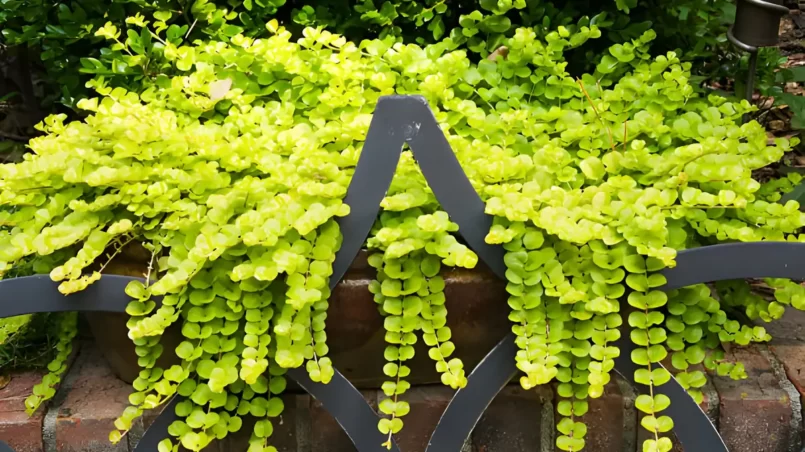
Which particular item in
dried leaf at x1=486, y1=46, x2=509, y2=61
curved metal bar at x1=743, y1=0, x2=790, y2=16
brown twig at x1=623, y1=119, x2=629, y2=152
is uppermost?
curved metal bar at x1=743, y1=0, x2=790, y2=16

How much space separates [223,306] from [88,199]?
318 millimetres

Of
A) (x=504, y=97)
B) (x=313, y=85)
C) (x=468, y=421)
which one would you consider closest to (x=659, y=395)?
(x=468, y=421)

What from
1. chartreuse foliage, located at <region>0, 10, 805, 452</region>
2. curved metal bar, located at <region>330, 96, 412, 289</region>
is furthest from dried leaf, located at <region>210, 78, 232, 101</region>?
curved metal bar, located at <region>330, 96, 412, 289</region>

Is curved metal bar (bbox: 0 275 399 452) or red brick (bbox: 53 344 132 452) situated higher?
curved metal bar (bbox: 0 275 399 452)

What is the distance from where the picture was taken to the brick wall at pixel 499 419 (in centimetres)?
111

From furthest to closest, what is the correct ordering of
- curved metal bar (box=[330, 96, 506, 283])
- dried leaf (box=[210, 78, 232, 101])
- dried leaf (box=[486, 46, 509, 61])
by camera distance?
dried leaf (box=[486, 46, 509, 61])
dried leaf (box=[210, 78, 232, 101])
curved metal bar (box=[330, 96, 506, 283])

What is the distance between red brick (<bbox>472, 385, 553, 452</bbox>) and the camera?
1.13 m

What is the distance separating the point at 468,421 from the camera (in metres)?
0.99

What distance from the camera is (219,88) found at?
52.4 inches

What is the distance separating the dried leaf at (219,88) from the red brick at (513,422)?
0.82 m

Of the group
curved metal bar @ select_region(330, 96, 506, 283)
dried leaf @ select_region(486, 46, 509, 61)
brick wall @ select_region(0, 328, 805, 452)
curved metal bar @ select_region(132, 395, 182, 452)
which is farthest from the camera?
dried leaf @ select_region(486, 46, 509, 61)

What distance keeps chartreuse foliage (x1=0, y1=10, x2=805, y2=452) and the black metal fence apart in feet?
0.09

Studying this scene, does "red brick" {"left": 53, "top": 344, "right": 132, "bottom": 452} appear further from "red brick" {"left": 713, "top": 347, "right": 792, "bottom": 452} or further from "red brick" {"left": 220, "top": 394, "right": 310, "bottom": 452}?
"red brick" {"left": 713, "top": 347, "right": 792, "bottom": 452}

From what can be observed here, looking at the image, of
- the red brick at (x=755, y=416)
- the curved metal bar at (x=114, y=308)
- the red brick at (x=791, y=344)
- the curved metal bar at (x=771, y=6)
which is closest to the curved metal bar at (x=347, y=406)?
the curved metal bar at (x=114, y=308)
